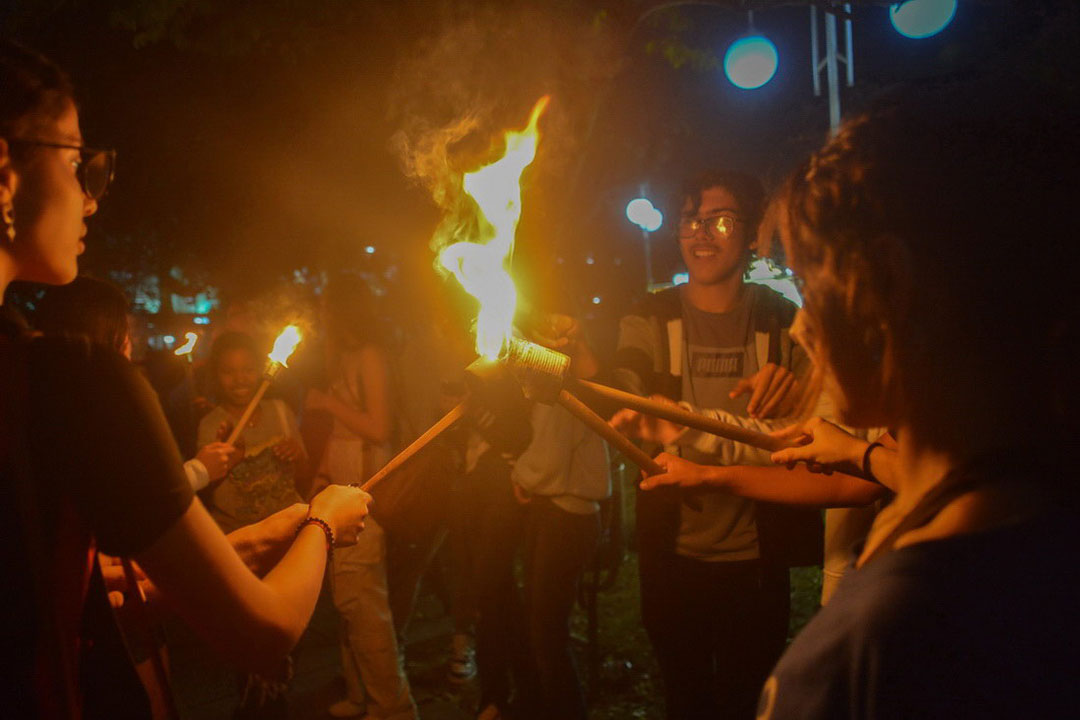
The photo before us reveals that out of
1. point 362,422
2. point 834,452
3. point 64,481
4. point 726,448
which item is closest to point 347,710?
point 362,422

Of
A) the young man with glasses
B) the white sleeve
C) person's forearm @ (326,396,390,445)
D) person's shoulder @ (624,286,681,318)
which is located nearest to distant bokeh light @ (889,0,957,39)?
the young man with glasses

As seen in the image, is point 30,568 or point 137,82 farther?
point 137,82

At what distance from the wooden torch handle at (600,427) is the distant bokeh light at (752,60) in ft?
27.8

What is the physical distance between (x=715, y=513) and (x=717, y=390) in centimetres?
61

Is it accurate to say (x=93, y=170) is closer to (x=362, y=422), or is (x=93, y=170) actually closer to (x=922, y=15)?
(x=362, y=422)

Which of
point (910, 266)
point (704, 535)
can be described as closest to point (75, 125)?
point (910, 266)

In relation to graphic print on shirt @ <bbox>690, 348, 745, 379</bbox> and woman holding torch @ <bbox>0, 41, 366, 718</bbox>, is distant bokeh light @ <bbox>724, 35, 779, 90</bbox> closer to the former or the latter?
graphic print on shirt @ <bbox>690, 348, 745, 379</bbox>

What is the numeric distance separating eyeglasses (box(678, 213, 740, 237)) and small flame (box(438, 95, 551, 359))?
3.16 feet

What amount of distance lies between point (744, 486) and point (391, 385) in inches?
116

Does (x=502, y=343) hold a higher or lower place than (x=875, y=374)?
higher

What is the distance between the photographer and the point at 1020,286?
1101mm

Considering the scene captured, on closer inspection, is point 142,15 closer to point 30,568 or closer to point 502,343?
point 502,343

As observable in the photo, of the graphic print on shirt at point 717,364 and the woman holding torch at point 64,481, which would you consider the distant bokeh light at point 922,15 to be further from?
the woman holding torch at point 64,481

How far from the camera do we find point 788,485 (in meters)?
3.02
